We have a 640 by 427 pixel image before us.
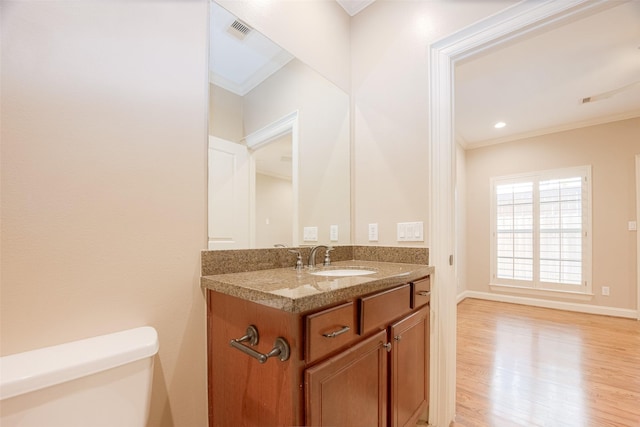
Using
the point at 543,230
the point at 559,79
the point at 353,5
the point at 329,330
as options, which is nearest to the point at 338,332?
the point at 329,330

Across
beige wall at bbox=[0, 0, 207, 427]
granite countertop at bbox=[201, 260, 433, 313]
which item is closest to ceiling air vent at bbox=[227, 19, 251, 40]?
beige wall at bbox=[0, 0, 207, 427]

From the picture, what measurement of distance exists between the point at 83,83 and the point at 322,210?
1298 millimetres

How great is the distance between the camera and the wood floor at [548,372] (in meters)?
1.67

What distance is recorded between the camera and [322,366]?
0.84 m

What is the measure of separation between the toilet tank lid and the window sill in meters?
5.07

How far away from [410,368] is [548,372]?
67.7 inches

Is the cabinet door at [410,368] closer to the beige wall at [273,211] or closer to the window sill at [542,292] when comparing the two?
the beige wall at [273,211]

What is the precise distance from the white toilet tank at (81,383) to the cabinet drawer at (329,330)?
1.60ft

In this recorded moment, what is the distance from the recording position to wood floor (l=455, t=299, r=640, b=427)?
5.47 feet

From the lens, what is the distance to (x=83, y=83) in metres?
0.87

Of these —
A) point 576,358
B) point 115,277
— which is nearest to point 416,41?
point 115,277

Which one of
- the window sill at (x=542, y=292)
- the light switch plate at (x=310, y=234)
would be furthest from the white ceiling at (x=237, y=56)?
the window sill at (x=542, y=292)

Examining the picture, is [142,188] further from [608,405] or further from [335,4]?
[608,405]

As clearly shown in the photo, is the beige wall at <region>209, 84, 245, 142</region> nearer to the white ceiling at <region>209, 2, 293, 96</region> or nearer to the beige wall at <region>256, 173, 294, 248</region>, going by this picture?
the white ceiling at <region>209, 2, 293, 96</region>
